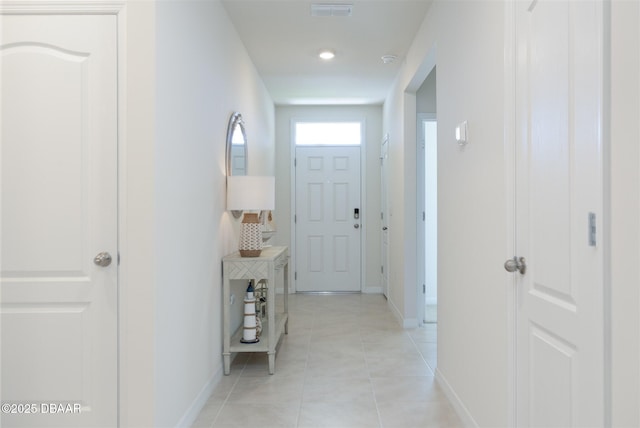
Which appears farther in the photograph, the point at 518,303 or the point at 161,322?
the point at 161,322

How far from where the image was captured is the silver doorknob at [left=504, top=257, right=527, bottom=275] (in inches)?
61.8

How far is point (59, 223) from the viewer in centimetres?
188

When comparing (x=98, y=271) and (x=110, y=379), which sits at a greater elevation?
(x=98, y=271)

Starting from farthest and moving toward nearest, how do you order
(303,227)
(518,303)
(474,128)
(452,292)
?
(303,227)
(452,292)
(474,128)
(518,303)

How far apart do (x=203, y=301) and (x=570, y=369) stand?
1.97m

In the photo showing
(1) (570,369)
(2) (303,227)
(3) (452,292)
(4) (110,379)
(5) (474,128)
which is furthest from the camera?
(2) (303,227)

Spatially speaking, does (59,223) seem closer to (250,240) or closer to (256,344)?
(250,240)

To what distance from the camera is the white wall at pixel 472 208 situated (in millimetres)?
1810

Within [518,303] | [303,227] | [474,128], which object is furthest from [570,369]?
[303,227]

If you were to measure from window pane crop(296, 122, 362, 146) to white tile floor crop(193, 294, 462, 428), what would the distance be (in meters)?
2.74

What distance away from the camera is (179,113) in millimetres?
2166

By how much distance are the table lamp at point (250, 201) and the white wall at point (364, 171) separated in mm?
2881

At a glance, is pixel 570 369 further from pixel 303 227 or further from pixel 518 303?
pixel 303 227

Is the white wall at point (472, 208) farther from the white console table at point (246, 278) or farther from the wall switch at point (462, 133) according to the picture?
the white console table at point (246, 278)
